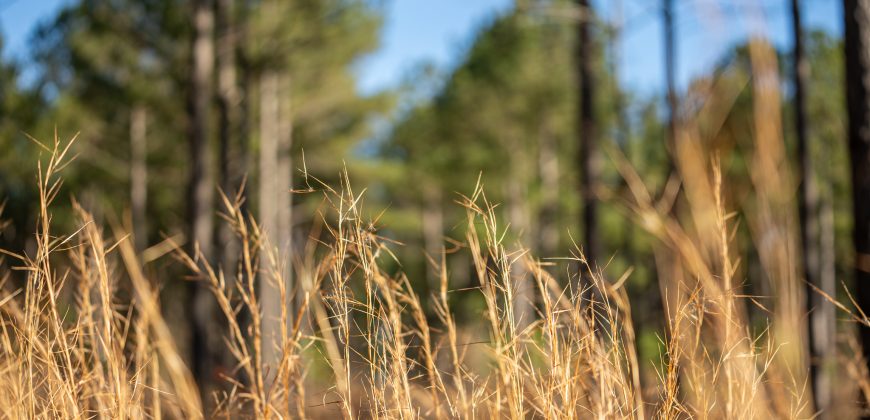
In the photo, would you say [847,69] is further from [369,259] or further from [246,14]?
[246,14]

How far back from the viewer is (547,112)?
18.3 m

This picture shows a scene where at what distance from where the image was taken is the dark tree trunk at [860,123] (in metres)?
3.50

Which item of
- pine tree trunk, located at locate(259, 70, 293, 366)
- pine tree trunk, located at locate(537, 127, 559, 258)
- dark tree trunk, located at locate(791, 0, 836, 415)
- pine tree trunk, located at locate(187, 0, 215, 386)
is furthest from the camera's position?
pine tree trunk, located at locate(537, 127, 559, 258)

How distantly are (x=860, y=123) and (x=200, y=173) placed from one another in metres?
5.56

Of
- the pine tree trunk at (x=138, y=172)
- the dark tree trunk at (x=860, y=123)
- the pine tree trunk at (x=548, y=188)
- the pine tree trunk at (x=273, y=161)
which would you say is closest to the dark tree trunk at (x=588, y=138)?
the dark tree trunk at (x=860, y=123)

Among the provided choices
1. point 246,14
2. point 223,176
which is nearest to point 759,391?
point 223,176

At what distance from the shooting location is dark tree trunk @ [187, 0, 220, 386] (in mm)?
6891

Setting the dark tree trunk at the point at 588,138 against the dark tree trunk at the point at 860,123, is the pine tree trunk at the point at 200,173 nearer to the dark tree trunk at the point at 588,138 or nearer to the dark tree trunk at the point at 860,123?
the dark tree trunk at the point at 588,138

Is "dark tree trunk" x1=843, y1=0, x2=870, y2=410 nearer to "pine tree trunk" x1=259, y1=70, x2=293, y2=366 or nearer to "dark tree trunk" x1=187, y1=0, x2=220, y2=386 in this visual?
"dark tree trunk" x1=187, y1=0, x2=220, y2=386

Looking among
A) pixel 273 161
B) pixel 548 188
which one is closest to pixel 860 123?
pixel 273 161

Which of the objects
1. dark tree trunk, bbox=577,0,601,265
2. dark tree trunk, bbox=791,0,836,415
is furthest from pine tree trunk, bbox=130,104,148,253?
dark tree trunk, bbox=791,0,836,415

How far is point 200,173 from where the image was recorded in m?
6.95

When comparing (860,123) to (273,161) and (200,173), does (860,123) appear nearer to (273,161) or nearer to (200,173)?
(200,173)

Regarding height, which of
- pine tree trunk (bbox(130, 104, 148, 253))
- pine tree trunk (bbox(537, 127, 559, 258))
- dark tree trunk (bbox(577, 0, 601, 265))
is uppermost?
dark tree trunk (bbox(577, 0, 601, 265))
